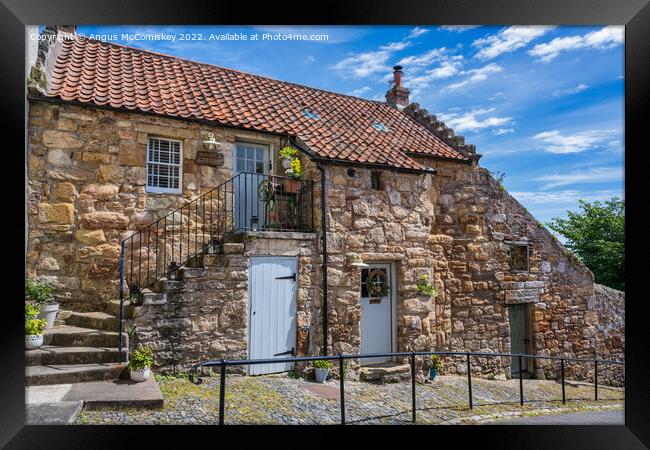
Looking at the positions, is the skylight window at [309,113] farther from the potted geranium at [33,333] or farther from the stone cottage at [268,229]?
the potted geranium at [33,333]

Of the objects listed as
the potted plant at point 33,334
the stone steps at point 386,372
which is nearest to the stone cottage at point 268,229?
the stone steps at point 386,372

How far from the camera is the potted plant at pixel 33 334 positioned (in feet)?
15.0

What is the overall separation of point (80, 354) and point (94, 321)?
700 mm

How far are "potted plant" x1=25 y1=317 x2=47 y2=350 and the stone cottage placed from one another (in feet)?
2.20

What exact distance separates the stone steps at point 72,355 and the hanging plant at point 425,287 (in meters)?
5.01

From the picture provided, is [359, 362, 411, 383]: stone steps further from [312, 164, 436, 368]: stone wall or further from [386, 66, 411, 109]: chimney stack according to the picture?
[386, 66, 411, 109]: chimney stack

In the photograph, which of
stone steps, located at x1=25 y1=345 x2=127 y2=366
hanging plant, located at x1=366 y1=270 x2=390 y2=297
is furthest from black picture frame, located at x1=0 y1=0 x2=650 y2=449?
→ hanging plant, located at x1=366 y1=270 x2=390 y2=297

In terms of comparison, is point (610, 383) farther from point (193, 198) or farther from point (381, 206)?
point (193, 198)

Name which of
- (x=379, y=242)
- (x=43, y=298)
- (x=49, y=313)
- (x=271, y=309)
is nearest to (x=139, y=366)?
(x=49, y=313)

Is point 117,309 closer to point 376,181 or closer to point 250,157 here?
point 250,157

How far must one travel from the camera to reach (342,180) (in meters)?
6.95

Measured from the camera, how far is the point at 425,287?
7.50 metres
